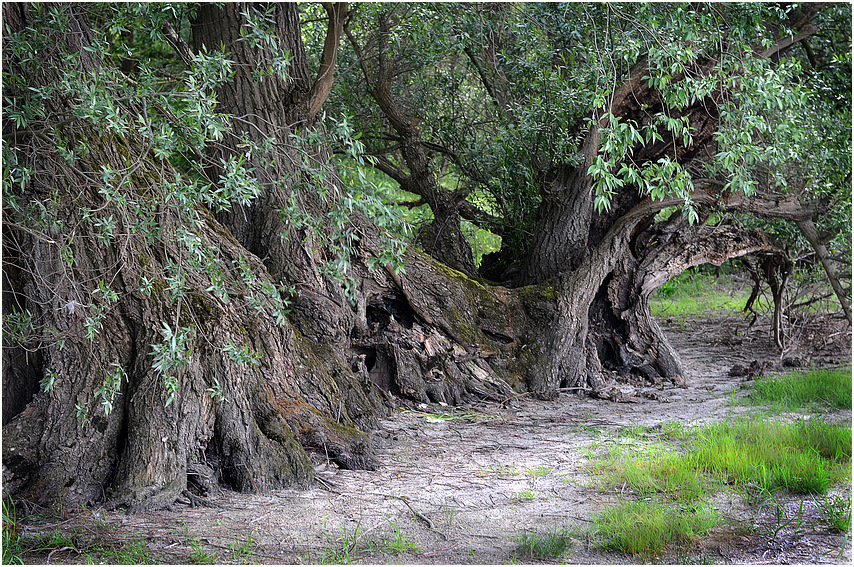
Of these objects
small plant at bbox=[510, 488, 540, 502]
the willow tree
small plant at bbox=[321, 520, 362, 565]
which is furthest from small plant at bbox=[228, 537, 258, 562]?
the willow tree

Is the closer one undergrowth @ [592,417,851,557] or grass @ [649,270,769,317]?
undergrowth @ [592,417,851,557]

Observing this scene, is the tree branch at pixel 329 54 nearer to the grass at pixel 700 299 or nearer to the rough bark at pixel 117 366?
the rough bark at pixel 117 366

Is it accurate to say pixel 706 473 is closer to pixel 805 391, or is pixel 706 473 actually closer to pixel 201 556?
pixel 805 391

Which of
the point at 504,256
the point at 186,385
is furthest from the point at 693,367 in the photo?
the point at 186,385

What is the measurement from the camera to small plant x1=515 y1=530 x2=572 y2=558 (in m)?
3.81

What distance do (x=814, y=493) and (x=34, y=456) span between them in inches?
190

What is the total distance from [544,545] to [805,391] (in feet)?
15.2

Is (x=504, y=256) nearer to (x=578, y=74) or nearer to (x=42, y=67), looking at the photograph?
(x=578, y=74)

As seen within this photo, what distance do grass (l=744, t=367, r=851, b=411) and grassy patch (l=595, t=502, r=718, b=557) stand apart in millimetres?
3232

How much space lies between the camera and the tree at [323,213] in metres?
4.34

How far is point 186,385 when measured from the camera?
4.74 meters

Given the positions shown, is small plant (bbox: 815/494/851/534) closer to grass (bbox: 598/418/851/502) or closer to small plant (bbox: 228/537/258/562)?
grass (bbox: 598/418/851/502)

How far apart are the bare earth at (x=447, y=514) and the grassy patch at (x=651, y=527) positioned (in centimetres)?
6

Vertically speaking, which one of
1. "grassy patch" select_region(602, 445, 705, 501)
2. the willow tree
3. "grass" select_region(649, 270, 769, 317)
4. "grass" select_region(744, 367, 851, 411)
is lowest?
"grassy patch" select_region(602, 445, 705, 501)
